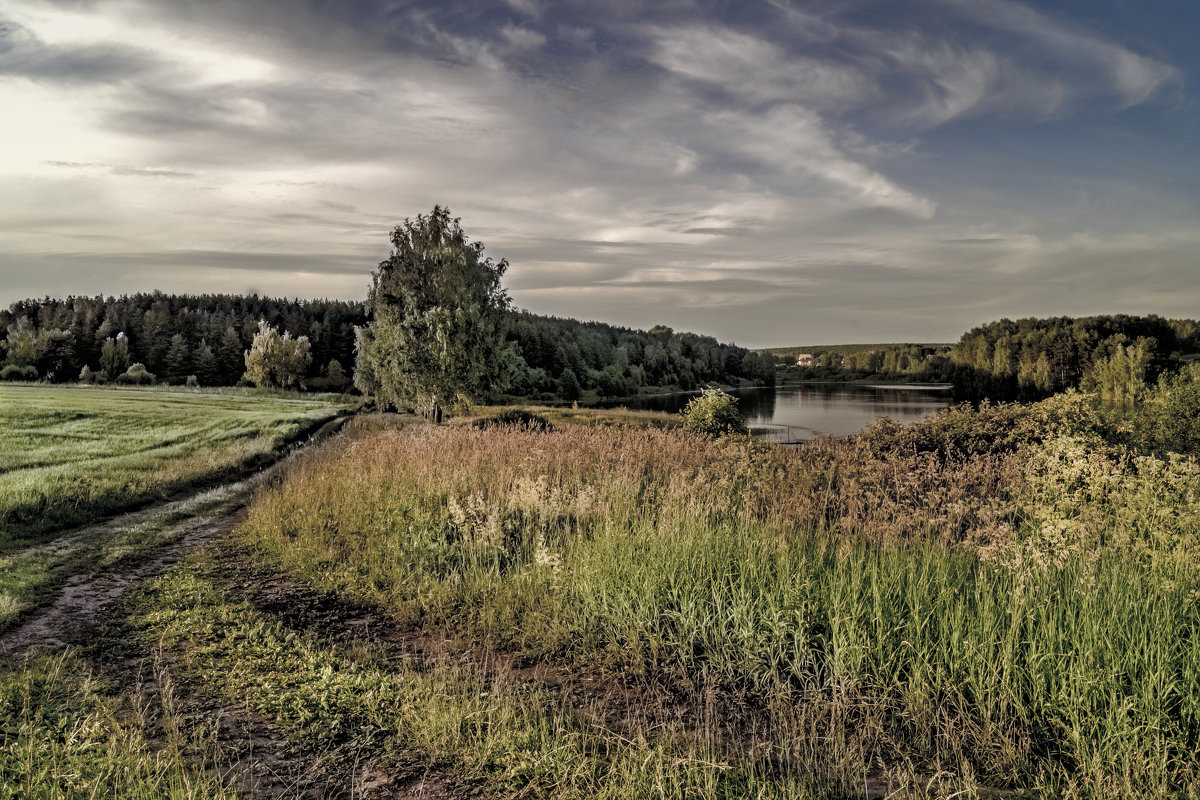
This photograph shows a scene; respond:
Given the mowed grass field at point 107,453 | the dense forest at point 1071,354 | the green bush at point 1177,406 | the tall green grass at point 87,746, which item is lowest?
the mowed grass field at point 107,453

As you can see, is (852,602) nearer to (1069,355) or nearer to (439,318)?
(439,318)

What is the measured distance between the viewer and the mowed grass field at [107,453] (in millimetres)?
12195

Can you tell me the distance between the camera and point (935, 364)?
115m

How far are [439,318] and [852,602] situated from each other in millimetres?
24460

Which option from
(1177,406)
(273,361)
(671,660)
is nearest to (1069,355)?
(1177,406)

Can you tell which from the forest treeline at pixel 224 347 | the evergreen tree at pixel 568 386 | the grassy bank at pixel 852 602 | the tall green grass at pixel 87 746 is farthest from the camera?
the evergreen tree at pixel 568 386

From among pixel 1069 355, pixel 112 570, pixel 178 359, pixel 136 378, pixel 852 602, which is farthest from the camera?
pixel 178 359

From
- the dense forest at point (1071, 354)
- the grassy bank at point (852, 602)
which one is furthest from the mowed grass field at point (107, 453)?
the dense forest at point (1071, 354)

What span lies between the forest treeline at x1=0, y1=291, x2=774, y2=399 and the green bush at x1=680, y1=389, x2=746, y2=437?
4563 centimetres

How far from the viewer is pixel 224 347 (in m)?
97.2

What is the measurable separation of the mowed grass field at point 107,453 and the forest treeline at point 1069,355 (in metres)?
46.8

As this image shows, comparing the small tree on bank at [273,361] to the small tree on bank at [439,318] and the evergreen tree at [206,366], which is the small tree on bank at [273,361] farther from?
the small tree on bank at [439,318]

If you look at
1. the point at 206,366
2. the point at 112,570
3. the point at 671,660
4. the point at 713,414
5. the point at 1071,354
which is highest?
the point at 1071,354

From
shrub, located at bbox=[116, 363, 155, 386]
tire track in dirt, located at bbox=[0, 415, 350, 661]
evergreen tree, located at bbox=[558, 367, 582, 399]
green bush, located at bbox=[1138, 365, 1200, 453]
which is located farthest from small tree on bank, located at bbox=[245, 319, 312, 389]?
green bush, located at bbox=[1138, 365, 1200, 453]
